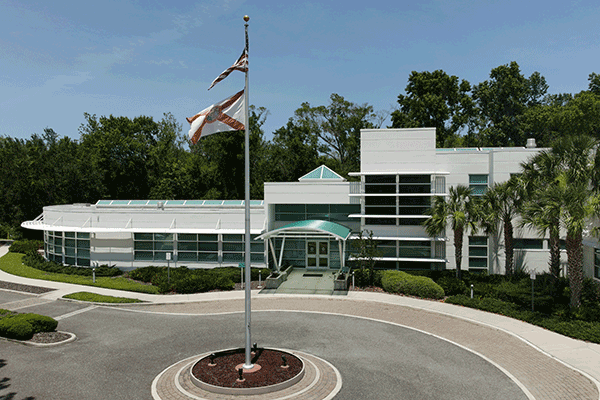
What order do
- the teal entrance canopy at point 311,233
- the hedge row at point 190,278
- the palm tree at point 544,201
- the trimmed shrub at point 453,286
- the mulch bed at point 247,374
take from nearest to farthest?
the mulch bed at point 247,374 < the palm tree at point 544,201 < the trimmed shrub at point 453,286 < the hedge row at point 190,278 < the teal entrance canopy at point 311,233

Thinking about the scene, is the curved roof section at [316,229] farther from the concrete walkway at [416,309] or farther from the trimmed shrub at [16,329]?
the trimmed shrub at [16,329]

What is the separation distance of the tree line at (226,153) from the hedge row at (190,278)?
22224 mm

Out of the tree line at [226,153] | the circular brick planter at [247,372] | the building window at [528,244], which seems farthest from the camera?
the tree line at [226,153]

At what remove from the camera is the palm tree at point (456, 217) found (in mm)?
→ 26395

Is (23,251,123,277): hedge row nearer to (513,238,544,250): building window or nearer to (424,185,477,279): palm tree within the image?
(424,185,477,279): palm tree

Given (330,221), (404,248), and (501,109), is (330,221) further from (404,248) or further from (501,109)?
(501,109)

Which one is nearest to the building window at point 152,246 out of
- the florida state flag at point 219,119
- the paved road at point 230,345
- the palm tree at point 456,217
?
the paved road at point 230,345

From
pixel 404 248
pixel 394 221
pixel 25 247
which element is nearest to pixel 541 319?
pixel 404 248

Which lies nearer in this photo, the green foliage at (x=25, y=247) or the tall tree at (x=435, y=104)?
the green foliage at (x=25, y=247)

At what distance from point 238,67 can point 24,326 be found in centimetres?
1333

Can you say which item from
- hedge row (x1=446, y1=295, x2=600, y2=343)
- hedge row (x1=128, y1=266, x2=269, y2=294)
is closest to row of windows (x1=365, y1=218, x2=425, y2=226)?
hedge row (x1=446, y1=295, x2=600, y2=343)

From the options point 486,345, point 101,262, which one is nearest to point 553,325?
point 486,345

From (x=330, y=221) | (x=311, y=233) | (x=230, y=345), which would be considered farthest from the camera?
(x=330, y=221)

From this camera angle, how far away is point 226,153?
171 feet
